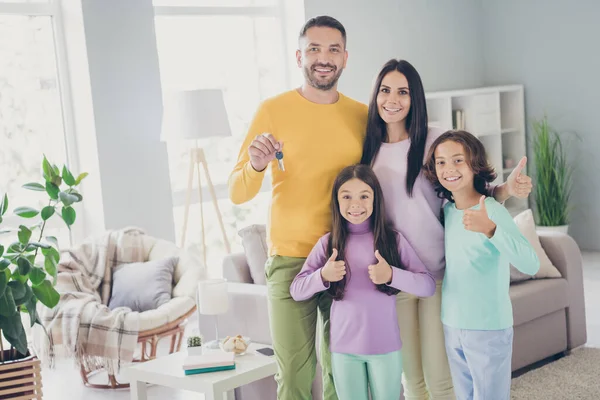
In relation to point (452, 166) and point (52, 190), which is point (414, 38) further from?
point (452, 166)

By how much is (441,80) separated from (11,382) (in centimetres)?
492

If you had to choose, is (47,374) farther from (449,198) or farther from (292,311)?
(449,198)

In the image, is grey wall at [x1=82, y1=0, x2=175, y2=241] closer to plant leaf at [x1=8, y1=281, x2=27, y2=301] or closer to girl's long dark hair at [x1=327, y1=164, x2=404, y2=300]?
plant leaf at [x1=8, y1=281, x2=27, y2=301]

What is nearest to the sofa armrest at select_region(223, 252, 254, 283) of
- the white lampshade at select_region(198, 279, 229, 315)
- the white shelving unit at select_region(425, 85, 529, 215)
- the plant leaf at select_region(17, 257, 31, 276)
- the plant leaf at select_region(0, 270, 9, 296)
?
the white lampshade at select_region(198, 279, 229, 315)

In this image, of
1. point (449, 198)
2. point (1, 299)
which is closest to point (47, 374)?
point (1, 299)

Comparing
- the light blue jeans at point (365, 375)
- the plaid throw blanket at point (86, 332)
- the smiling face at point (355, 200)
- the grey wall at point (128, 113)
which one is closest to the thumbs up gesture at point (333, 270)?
the smiling face at point (355, 200)

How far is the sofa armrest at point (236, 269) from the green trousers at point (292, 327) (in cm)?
125

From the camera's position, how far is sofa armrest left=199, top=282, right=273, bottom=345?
357cm

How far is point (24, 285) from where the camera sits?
3.28m

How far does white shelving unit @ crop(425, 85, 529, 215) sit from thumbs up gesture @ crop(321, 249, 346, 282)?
457cm

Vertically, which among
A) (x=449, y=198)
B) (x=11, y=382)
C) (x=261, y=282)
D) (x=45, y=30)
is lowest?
(x=11, y=382)

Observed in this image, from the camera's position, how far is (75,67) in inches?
209

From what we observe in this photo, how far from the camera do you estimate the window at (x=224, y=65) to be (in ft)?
19.7

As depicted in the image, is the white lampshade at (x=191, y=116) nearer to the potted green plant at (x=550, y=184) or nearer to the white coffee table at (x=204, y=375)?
the white coffee table at (x=204, y=375)
